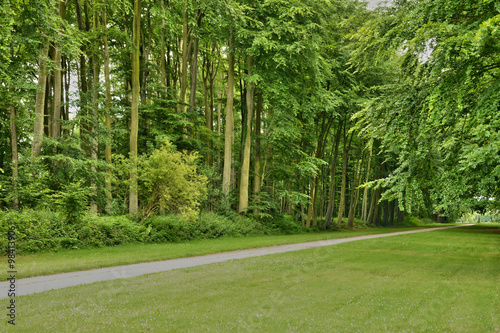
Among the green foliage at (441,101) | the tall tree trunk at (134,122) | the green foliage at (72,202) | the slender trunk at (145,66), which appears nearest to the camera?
the green foliage at (441,101)

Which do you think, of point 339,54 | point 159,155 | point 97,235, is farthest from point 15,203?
point 339,54

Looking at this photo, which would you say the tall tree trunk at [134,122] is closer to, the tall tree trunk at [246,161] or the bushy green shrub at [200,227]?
the bushy green shrub at [200,227]

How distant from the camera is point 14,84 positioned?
14531 mm

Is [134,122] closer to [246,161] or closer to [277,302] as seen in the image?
[246,161]

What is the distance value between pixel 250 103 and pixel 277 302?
63.0 feet

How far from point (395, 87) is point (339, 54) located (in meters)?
18.1

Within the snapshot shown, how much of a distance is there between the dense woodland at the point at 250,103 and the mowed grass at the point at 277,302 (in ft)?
9.43

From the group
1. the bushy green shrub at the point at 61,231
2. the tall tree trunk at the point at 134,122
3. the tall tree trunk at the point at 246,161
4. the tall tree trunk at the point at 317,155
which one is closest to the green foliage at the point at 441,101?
the bushy green shrub at the point at 61,231

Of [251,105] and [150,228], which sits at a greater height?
[251,105]

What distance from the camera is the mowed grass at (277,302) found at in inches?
220

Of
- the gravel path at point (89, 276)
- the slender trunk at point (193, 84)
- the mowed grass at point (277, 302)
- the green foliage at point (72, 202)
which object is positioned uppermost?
the slender trunk at point (193, 84)

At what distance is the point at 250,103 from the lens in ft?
81.0

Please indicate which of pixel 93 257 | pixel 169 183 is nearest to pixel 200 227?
pixel 169 183

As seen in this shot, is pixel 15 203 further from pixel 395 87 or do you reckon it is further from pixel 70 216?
pixel 395 87
